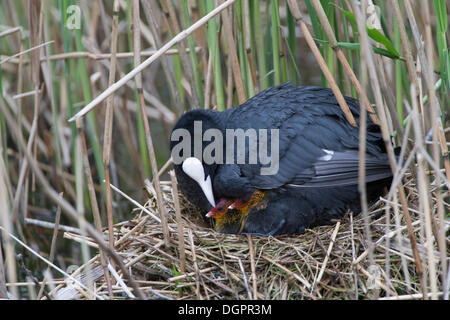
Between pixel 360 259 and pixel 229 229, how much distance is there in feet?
2.44

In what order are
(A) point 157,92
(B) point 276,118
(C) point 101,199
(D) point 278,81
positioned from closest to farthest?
(B) point 276,118, (D) point 278,81, (C) point 101,199, (A) point 157,92

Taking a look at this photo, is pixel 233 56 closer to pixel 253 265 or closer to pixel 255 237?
pixel 255 237

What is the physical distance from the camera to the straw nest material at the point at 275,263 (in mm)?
2357

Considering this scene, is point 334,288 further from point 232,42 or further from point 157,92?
point 157,92

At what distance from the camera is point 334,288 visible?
2.32 m

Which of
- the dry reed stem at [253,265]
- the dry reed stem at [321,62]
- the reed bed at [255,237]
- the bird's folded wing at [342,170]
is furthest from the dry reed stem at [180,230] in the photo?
the dry reed stem at [321,62]

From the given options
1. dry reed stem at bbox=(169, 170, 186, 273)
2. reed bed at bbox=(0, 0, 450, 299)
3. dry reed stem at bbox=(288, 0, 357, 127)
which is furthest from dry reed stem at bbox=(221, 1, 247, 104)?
dry reed stem at bbox=(169, 170, 186, 273)

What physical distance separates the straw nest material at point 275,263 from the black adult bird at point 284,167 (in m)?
0.10

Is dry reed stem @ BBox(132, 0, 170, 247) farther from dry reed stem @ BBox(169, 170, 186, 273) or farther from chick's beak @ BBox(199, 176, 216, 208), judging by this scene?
chick's beak @ BBox(199, 176, 216, 208)

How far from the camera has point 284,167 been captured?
273 centimetres

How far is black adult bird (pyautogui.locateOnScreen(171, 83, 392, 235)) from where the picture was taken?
2.71m

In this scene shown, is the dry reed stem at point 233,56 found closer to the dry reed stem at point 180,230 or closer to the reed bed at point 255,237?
the reed bed at point 255,237

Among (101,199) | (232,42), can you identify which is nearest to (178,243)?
(232,42)

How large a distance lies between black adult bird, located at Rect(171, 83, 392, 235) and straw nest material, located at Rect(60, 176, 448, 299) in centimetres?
10
